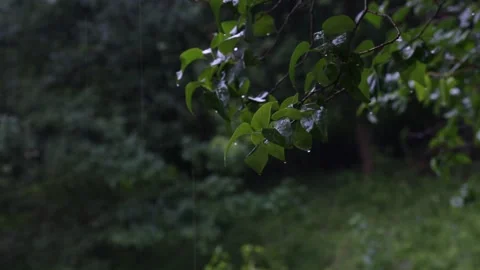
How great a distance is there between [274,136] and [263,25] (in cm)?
37

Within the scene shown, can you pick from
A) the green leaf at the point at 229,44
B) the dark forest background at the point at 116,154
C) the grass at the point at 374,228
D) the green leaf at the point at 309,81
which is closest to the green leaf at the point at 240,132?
the green leaf at the point at 309,81

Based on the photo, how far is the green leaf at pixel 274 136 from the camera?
31.5 inches

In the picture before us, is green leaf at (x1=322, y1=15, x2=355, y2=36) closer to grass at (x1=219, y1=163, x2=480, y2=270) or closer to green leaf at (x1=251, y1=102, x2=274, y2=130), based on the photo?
green leaf at (x1=251, y1=102, x2=274, y2=130)

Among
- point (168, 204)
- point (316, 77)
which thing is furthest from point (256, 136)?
point (168, 204)

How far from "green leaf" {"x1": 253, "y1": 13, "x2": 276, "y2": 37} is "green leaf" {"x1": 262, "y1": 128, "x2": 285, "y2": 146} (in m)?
0.34

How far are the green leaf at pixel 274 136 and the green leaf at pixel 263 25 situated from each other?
34 cm

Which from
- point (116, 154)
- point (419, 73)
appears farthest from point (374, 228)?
point (419, 73)

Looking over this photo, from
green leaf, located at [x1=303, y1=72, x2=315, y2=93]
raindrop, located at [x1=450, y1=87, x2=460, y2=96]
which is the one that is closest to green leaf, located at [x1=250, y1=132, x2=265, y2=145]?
green leaf, located at [x1=303, y1=72, x2=315, y2=93]

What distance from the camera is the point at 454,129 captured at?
2.12 meters

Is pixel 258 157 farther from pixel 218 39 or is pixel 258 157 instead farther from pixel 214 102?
pixel 218 39

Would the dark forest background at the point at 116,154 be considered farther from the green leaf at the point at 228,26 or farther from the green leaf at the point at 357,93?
the green leaf at the point at 357,93

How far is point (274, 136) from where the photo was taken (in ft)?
2.62

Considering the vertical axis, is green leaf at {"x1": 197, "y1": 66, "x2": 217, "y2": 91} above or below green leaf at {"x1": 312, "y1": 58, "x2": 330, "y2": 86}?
below

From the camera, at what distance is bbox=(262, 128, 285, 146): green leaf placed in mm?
799
